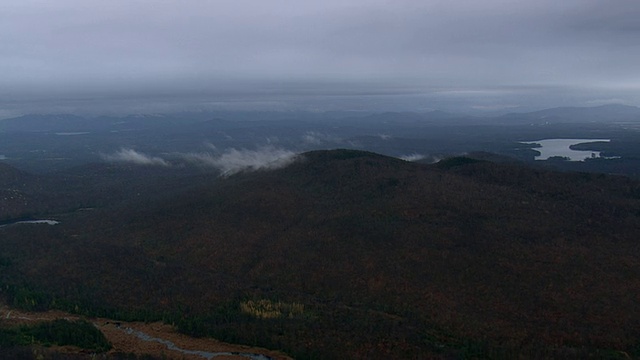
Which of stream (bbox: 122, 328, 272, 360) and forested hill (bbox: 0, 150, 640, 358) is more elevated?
forested hill (bbox: 0, 150, 640, 358)

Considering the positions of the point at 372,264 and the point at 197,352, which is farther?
the point at 372,264

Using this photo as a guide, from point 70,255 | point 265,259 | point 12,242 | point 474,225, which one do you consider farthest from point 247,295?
point 12,242

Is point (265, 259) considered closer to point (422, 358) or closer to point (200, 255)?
point (200, 255)

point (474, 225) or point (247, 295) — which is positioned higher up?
point (474, 225)

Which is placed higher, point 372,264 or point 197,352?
point 372,264

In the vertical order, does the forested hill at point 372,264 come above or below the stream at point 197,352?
above

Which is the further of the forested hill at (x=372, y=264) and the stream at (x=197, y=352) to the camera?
the forested hill at (x=372, y=264)

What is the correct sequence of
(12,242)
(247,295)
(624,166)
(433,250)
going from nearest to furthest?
1. (247,295)
2. (433,250)
3. (12,242)
4. (624,166)

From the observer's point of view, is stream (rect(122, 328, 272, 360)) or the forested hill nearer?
stream (rect(122, 328, 272, 360))
